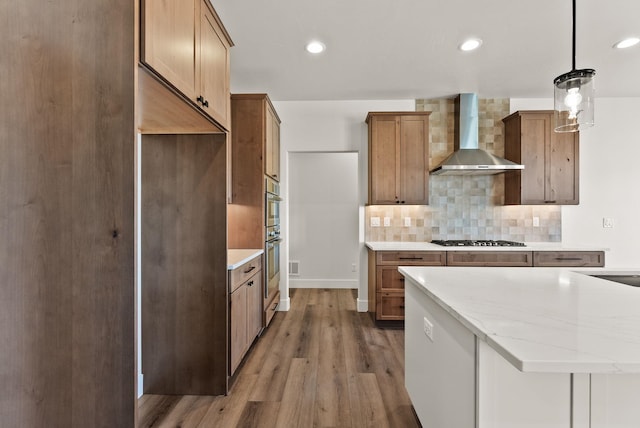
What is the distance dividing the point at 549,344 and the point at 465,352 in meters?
0.34

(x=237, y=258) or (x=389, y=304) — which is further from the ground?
(x=237, y=258)

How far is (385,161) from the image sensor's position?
364cm

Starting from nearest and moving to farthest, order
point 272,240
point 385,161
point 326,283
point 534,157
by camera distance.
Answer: point 272,240 → point 534,157 → point 385,161 → point 326,283

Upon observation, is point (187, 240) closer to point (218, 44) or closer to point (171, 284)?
point (171, 284)

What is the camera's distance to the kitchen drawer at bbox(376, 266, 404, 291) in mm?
3354

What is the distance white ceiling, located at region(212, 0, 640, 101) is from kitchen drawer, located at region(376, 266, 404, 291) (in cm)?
206

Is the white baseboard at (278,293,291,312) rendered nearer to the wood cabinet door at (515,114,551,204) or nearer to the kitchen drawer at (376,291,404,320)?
the kitchen drawer at (376,291,404,320)

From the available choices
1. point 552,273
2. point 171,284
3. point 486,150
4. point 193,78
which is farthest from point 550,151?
point 171,284

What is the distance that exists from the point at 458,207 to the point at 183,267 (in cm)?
328

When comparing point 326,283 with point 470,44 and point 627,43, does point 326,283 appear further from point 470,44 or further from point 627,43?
point 627,43

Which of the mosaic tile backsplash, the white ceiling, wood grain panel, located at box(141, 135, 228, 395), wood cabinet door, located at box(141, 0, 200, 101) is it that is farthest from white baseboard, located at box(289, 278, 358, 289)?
wood cabinet door, located at box(141, 0, 200, 101)

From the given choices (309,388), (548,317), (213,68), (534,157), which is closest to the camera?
(548,317)

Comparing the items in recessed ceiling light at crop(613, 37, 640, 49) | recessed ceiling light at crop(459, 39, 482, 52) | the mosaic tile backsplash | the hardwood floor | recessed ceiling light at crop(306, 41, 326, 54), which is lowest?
the hardwood floor

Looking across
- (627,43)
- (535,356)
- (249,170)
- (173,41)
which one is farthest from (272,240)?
(627,43)
